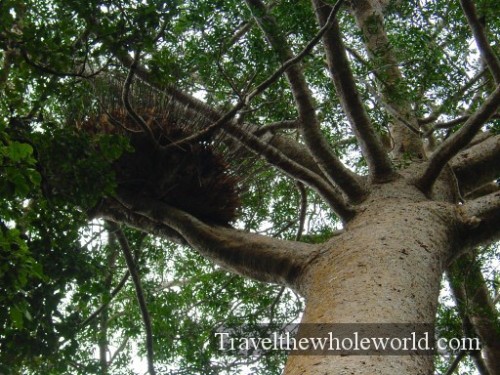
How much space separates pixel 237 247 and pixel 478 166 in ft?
6.25

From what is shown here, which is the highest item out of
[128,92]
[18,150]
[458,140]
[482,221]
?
[128,92]

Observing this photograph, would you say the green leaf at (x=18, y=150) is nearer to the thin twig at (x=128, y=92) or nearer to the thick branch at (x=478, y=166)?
the thin twig at (x=128, y=92)

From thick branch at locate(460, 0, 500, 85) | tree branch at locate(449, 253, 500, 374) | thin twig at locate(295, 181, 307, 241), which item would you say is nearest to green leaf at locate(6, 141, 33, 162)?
thick branch at locate(460, 0, 500, 85)

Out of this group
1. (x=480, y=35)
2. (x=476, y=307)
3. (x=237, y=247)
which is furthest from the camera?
(x=476, y=307)

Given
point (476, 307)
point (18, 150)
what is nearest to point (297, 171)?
point (18, 150)

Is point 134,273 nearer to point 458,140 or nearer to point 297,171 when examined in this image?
point 297,171

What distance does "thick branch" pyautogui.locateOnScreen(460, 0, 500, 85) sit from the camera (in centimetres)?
333

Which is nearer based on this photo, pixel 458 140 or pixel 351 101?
pixel 458 140

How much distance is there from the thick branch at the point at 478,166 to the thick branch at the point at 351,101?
0.83 metres

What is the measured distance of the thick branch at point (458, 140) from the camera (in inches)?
113

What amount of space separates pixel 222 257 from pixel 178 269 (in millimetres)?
3312

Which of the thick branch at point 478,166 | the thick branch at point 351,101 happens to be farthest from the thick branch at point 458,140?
the thick branch at point 478,166

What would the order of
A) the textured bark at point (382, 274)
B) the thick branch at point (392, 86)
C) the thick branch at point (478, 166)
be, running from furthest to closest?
the thick branch at point (392, 86) → the thick branch at point (478, 166) → the textured bark at point (382, 274)

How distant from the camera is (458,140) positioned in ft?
9.61
